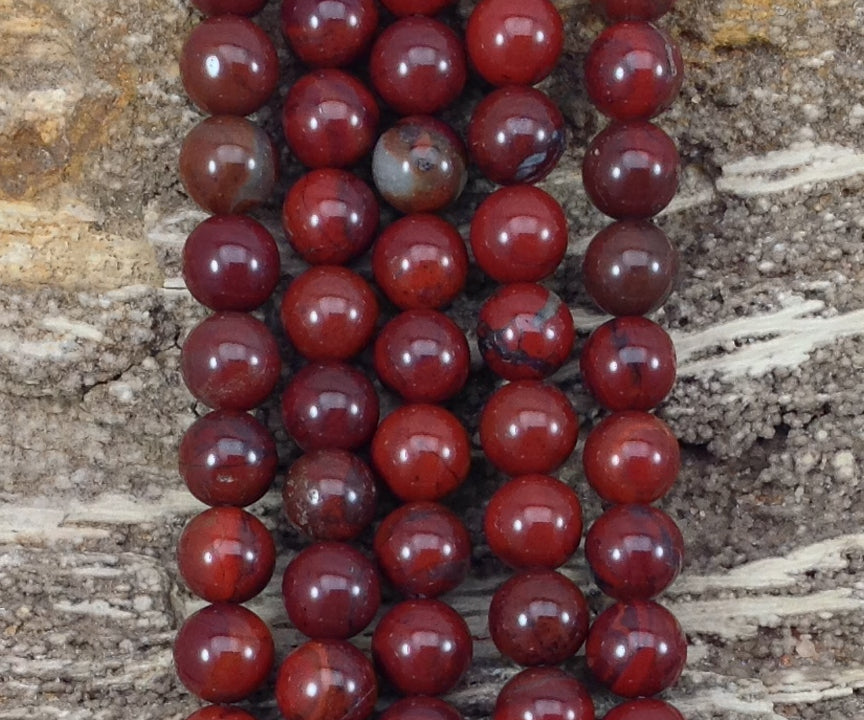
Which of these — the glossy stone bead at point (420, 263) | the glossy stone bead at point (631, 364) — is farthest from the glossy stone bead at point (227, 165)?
the glossy stone bead at point (631, 364)

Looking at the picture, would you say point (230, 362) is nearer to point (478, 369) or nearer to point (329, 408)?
point (329, 408)

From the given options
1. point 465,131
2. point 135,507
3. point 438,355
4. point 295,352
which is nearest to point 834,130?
point 465,131

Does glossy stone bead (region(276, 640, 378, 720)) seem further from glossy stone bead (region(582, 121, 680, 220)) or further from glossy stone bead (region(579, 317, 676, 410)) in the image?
glossy stone bead (region(582, 121, 680, 220))

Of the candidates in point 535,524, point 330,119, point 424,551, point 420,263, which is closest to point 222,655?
point 424,551

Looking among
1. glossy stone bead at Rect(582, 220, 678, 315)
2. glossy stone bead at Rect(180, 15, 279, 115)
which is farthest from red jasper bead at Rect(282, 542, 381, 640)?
glossy stone bead at Rect(180, 15, 279, 115)

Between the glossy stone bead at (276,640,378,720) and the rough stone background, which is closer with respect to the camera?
the glossy stone bead at (276,640,378,720)

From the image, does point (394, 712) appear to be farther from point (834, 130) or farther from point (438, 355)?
point (834, 130)
